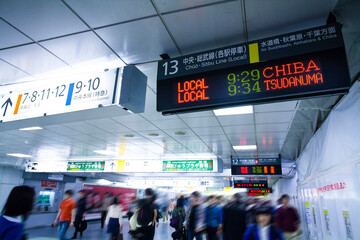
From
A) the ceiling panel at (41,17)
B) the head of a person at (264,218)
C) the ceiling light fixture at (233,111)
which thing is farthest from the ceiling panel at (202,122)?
the ceiling panel at (41,17)

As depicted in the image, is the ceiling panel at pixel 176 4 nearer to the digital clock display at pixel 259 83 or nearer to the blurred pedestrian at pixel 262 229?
the digital clock display at pixel 259 83

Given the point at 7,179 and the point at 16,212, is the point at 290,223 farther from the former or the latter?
the point at 7,179

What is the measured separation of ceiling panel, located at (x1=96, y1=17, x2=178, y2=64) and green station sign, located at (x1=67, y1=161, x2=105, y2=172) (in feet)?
28.2

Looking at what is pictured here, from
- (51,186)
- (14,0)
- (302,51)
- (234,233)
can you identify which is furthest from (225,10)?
(51,186)

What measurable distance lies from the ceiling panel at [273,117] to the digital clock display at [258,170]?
361 centimetres

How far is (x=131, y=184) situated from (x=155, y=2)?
73.7ft

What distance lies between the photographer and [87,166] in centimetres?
1112

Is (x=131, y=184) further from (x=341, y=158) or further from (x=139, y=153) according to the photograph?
(x=341, y=158)

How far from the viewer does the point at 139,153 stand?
1003cm

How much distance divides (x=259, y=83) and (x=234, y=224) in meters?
3.19

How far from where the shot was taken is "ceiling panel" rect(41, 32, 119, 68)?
2920 mm

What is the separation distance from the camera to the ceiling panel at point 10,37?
8.95 ft

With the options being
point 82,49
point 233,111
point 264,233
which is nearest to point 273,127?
point 233,111

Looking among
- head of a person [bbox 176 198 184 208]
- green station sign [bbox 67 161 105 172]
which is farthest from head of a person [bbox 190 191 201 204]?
green station sign [bbox 67 161 105 172]
